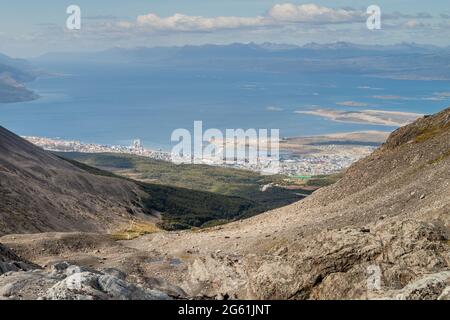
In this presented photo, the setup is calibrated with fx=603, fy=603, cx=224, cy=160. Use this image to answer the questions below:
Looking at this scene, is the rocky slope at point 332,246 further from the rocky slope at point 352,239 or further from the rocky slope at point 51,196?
the rocky slope at point 51,196

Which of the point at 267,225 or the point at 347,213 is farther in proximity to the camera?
the point at 267,225

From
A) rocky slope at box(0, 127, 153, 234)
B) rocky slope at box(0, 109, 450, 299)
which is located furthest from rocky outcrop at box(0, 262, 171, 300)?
rocky slope at box(0, 127, 153, 234)

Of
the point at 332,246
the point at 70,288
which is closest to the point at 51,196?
the point at 332,246

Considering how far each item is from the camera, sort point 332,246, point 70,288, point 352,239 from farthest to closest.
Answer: point 352,239, point 332,246, point 70,288

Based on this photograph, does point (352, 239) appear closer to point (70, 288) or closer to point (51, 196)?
point (70, 288)

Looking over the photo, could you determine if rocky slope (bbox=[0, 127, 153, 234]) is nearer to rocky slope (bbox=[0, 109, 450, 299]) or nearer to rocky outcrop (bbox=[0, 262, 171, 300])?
rocky slope (bbox=[0, 109, 450, 299])

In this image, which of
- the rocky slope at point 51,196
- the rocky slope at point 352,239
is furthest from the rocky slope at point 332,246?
the rocky slope at point 51,196

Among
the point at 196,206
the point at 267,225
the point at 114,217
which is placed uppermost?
the point at 267,225

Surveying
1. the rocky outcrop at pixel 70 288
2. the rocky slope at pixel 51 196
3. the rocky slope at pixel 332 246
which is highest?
the rocky outcrop at pixel 70 288
